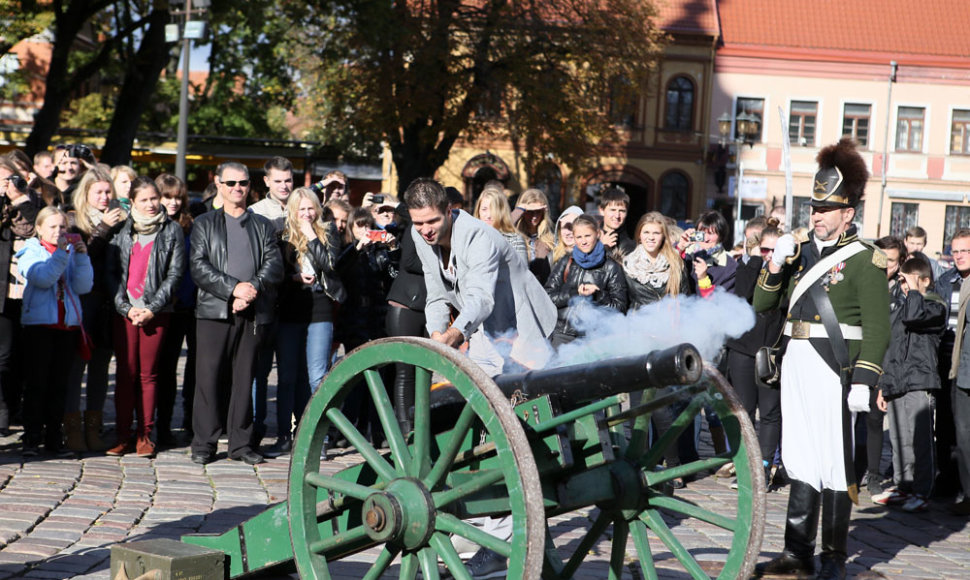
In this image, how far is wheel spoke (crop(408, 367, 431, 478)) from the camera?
12.6ft

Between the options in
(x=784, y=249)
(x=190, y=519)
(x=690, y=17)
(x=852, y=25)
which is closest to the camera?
(x=784, y=249)

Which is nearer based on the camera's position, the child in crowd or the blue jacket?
A: the blue jacket

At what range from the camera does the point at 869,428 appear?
8.21 m

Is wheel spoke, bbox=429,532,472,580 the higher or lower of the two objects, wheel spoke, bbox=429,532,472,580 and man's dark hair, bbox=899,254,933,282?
the lower

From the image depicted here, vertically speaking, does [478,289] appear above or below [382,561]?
above

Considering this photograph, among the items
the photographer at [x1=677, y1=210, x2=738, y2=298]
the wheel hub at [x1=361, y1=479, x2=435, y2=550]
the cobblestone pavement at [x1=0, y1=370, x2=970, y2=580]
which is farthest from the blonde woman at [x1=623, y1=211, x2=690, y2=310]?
the wheel hub at [x1=361, y1=479, x2=435, y2=550]

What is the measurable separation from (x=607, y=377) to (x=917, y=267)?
4.96m

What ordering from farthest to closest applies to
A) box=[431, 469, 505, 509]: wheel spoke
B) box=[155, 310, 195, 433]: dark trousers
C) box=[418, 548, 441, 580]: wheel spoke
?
1. box=[155, 310, 195, 433]: dark trousers
2. box=[418, 548, 441, 580]: wheel spoke
3. box=[431, 469, 505, 509]: wheel spoke

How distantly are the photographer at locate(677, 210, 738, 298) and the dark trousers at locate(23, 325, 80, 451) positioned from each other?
15.0ft

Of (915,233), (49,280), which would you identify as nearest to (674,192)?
(915,233)

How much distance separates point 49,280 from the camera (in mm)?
7449

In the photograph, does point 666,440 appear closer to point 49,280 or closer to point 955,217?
point 49,280

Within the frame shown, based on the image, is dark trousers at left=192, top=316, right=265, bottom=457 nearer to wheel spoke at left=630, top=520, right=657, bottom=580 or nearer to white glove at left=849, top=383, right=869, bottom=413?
wheel spoke at left=630, top=520, right=657, bottom=580

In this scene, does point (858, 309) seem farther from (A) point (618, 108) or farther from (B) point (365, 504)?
(A) point (618, 108)
